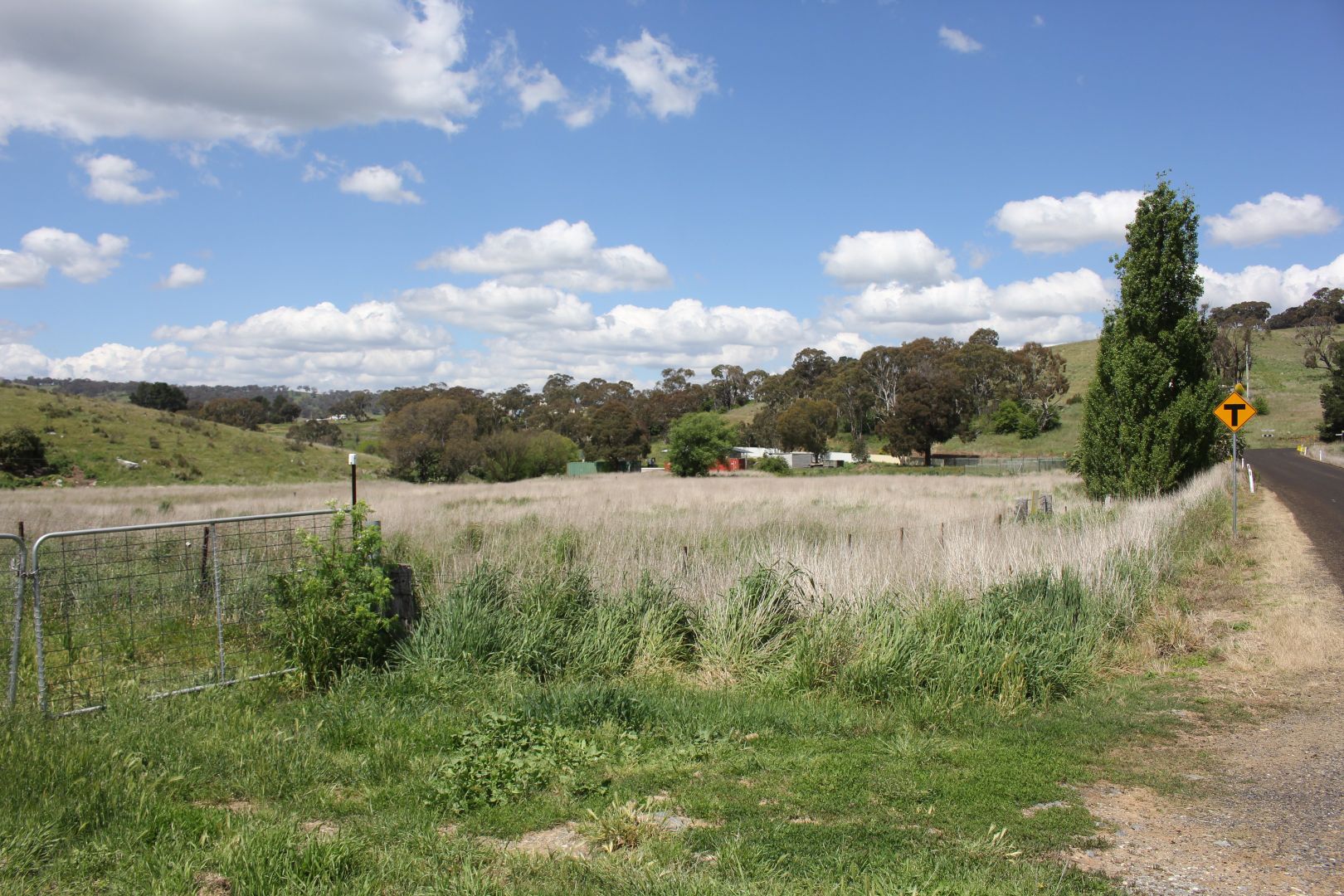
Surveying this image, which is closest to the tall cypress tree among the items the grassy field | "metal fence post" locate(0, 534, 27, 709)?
the grassy field

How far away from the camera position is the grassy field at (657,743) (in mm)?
3826

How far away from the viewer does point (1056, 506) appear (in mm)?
23422

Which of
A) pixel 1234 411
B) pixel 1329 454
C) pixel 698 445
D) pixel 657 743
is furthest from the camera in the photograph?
pixel 698 445

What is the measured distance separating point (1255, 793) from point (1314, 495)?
1053 inches

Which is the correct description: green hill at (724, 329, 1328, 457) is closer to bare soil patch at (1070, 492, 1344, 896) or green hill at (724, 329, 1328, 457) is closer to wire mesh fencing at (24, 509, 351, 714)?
bare soil patch at (1070, 492, 1344, 896)

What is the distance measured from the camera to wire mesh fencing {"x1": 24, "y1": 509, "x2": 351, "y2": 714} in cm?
630

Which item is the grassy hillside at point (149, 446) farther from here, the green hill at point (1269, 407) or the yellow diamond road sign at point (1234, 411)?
the green hill at point (1269, 407)

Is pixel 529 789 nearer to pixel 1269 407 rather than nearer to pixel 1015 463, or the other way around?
pixel 1015 463

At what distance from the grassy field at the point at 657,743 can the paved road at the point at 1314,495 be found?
6758 millimetres

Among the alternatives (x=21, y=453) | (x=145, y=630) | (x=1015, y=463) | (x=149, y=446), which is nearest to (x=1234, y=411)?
(x=145, y=630)

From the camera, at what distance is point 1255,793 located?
5129 millimetres

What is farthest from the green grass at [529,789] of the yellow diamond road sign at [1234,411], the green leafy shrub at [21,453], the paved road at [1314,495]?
the green leafy shrub at [21,453]

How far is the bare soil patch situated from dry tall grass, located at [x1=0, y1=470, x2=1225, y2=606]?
1.76 meters

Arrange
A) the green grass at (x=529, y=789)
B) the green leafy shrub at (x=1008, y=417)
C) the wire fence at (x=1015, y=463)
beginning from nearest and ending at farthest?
1. the green grass at (x=529, y=789)
2. the wire fence at (x=1015, y=463)
3. the green leafy shrub at (x=1008, y=417)
